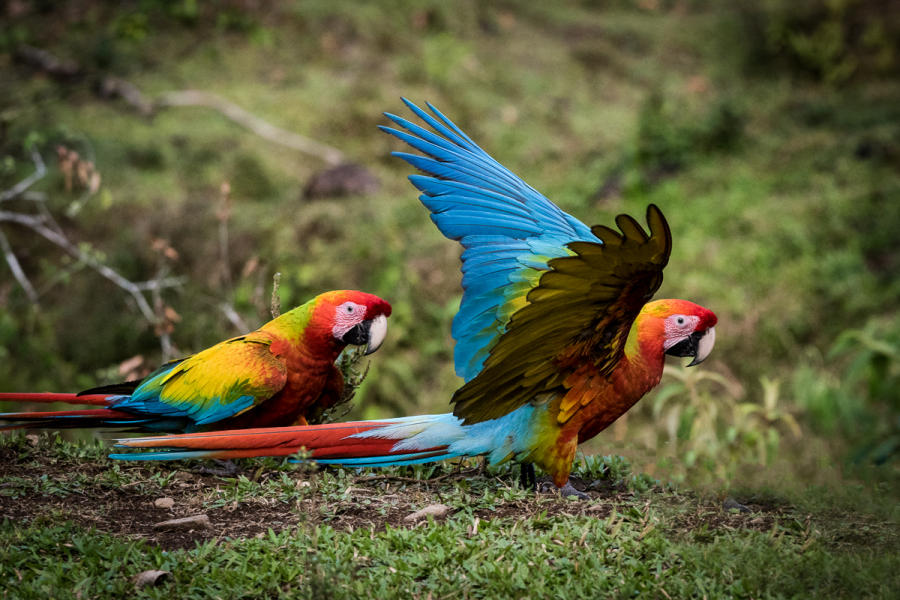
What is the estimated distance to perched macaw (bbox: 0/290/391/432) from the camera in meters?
3.02

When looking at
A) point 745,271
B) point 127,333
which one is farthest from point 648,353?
point 127,333

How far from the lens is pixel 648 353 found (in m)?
2.90

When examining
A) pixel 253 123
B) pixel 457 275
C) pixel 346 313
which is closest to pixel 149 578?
pixel 346 313

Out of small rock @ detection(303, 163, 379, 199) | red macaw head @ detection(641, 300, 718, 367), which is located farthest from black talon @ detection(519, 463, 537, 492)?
small rock @ detection(303, 163, 379, 199)

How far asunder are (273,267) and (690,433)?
347cm

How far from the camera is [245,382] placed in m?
3.01

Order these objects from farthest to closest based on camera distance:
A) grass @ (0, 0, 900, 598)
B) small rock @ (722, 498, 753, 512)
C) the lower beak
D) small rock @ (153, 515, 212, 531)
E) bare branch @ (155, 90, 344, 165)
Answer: bare branch @ (155, 90, 344, 165) → the lower beak → small rock @ (722, 498, 753, 512) → small rock @ (153, 515, 212, 531) → grass @ (0, 0, 900, 598)

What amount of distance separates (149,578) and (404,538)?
28.7 inches

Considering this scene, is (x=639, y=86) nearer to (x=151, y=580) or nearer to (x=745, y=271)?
(x=745, y=271)

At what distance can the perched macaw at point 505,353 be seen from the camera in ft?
8.78

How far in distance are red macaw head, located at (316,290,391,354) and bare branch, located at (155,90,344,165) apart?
4953mm

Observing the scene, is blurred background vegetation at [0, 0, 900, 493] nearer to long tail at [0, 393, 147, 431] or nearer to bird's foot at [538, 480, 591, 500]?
bird's foot at [538, 480, 591, 500]

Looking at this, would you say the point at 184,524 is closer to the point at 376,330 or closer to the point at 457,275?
the point at 376,330

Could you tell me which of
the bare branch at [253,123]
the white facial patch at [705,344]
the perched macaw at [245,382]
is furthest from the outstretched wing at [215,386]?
the bare branch at [253,123]
